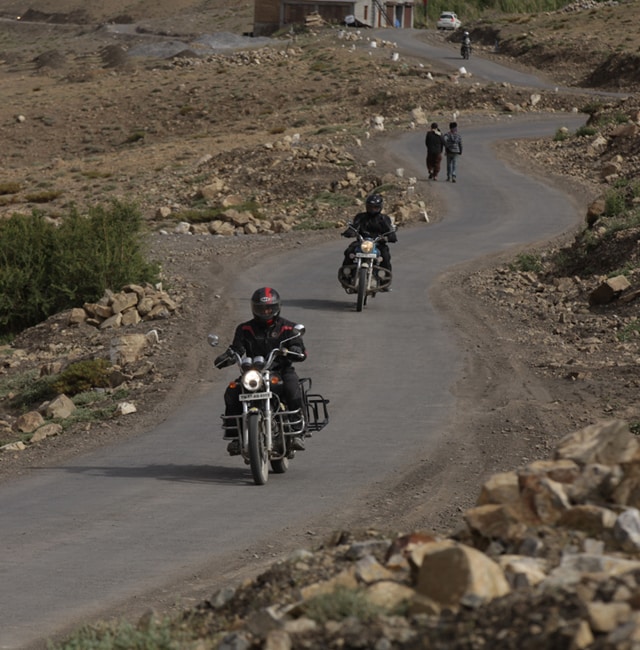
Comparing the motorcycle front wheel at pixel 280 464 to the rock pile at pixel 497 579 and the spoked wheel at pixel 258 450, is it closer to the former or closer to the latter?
the spoked wheel at pixel 258 450

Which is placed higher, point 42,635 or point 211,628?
point 211,628

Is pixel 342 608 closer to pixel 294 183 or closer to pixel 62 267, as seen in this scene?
pixel 62 267

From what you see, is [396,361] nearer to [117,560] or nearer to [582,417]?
[582,417]

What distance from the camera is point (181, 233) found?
39406mm

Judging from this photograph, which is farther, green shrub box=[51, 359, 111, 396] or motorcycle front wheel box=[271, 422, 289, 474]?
green shrub box=[51, 359, 111, 396]

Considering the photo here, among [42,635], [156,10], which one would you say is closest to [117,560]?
[42,635]

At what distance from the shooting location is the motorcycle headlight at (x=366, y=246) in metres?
24.2

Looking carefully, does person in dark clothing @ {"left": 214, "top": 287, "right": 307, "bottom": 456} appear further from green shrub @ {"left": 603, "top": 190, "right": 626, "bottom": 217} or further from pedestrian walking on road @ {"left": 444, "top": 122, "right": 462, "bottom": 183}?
pedestrian walking on road @ {"left": 444, "top": 122, "right": 462, "bottom": 183}

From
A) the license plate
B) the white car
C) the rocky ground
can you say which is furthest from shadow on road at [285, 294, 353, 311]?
the white car

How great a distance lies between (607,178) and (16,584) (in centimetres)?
3726

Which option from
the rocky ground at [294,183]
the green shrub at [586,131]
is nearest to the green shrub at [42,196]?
the rocky ground at [294,183]

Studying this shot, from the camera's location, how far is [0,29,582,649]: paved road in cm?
1058

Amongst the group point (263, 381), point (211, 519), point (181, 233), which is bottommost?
point (181, 233)

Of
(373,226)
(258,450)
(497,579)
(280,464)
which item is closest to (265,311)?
(258,450)
